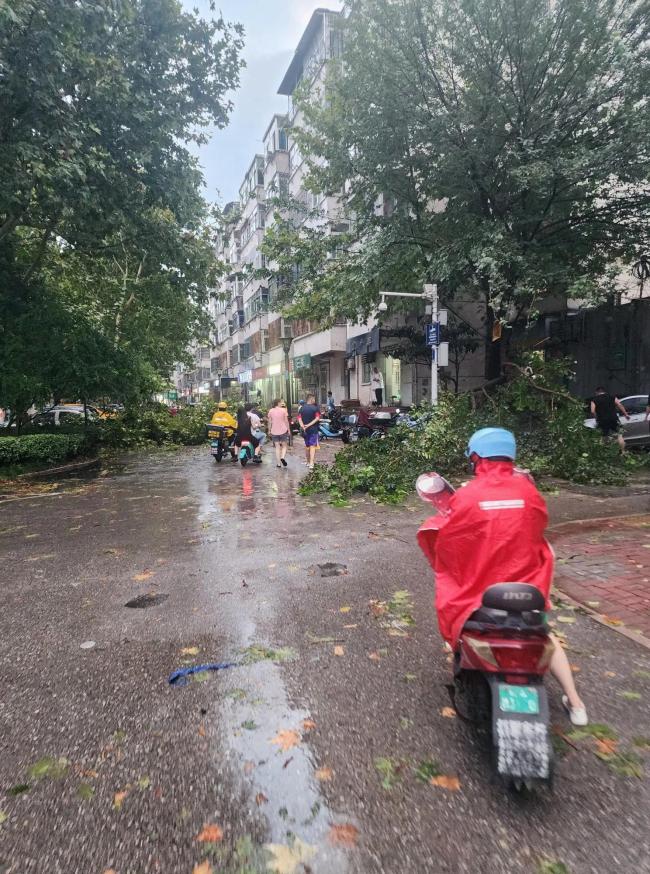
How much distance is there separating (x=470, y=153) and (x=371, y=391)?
15.9 metres

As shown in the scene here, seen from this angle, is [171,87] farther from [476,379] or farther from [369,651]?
[476,379]

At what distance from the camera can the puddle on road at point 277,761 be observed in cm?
217

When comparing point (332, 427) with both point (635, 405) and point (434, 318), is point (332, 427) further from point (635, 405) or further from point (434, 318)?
point (635, 405)

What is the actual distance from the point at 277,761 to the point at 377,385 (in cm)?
2345

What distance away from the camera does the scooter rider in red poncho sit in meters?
2.52

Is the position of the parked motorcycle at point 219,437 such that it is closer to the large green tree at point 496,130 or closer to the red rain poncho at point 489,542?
the large green tree at point 496,130

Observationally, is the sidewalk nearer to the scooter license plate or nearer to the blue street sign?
the scooter license plate

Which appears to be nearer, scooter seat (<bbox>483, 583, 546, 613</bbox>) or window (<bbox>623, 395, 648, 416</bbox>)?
scooter seat (<bbox>483, 583, 546, 613</bbox>)

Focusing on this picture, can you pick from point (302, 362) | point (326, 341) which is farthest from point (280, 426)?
point (302, 362)

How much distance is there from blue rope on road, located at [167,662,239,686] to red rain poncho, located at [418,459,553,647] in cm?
170

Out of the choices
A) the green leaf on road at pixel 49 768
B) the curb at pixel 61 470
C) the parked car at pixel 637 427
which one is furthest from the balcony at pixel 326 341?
the green leaf on road at pixel 49 768

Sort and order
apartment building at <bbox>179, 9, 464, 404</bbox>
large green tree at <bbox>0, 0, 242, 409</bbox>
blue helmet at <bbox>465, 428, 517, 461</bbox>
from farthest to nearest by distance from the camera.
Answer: apartment building at <bbox>179, 9, 464, 404</bbox>
large green tree at <bbox>0, 0, 242, 409</bbox>
blue helmet at <bbox>465, 428, 517, 461</bbox>

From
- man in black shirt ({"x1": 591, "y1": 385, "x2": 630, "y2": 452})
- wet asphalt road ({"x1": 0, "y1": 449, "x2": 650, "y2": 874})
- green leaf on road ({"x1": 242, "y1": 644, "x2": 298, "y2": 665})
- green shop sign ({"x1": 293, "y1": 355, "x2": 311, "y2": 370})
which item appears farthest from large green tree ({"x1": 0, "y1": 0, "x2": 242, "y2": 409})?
green shop sign ({"x1": 293, "y1": 355, "x2": 311, "y2": 370})

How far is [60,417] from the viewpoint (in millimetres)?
24141
